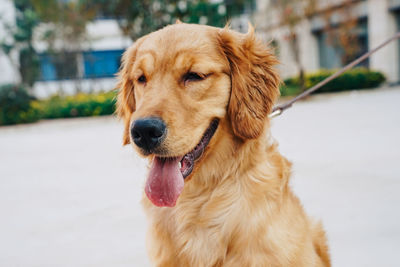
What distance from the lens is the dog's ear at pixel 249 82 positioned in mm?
2574

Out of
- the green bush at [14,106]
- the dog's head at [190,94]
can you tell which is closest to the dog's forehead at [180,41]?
the dog's head at [190,94]

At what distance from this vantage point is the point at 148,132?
7.45ft

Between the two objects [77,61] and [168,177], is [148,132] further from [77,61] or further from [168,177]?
[77,61]

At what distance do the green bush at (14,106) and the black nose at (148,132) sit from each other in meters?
17.6

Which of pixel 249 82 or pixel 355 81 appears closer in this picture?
pixel 249 82

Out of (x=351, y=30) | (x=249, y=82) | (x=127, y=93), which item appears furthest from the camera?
(x=351, y=30)

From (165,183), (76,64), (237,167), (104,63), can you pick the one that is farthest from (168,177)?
(104,63)

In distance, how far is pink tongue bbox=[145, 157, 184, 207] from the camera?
7.91 ft

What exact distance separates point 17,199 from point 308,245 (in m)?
4.62

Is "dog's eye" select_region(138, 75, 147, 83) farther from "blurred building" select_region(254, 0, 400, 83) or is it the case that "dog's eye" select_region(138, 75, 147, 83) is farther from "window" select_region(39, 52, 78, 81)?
"window" select_region(39, 52, 78, 81)

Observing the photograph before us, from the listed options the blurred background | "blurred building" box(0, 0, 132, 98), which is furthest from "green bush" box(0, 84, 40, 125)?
"blurred building" box(0, 0, 132, 98)

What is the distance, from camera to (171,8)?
76.5ft

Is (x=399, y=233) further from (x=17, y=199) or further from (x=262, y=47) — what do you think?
(x=17, y=199)

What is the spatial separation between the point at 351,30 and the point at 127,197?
74.2 feet
